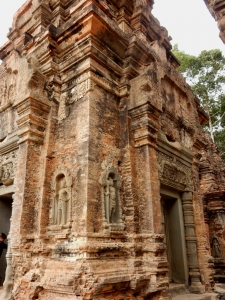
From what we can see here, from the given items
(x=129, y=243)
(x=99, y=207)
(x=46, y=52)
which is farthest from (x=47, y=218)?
(x=46, y=52)

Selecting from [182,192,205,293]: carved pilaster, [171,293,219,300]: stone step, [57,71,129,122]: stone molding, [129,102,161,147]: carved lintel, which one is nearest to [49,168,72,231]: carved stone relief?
[57,71,129,122]: stone molding

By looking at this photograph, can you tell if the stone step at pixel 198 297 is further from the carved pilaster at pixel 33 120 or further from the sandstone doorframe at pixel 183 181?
the carved pilaster at pixel 33 120

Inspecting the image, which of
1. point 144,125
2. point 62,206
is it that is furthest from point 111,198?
point 144,125

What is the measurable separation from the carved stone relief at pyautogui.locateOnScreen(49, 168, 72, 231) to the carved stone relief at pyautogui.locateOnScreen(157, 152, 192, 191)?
7.80 feet

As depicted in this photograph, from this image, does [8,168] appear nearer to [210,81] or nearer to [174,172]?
[174,172]

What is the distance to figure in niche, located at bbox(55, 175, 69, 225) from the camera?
15.1ft

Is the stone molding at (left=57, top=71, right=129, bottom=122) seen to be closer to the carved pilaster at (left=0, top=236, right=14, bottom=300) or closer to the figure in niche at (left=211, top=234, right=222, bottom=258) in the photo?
the carved pilaster at (left=0, top=236, right=14, bottom=300)

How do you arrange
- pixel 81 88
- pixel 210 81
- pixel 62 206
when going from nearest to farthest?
pixel 62 206
pixel 81 88
pixel 210 81

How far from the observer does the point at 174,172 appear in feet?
22.4

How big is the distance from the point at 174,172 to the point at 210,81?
1644cm

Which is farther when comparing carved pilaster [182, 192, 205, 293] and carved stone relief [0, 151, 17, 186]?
carved pilaster [182, 192, 205, 293]

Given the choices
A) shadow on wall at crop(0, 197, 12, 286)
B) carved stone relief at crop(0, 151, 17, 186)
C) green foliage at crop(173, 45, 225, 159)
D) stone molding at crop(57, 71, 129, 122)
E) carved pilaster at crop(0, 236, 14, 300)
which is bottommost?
carved pilaster at crop(0, 236, 14, 300)

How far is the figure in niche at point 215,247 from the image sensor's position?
432 inches

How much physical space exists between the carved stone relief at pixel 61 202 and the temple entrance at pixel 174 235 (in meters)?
2.59
